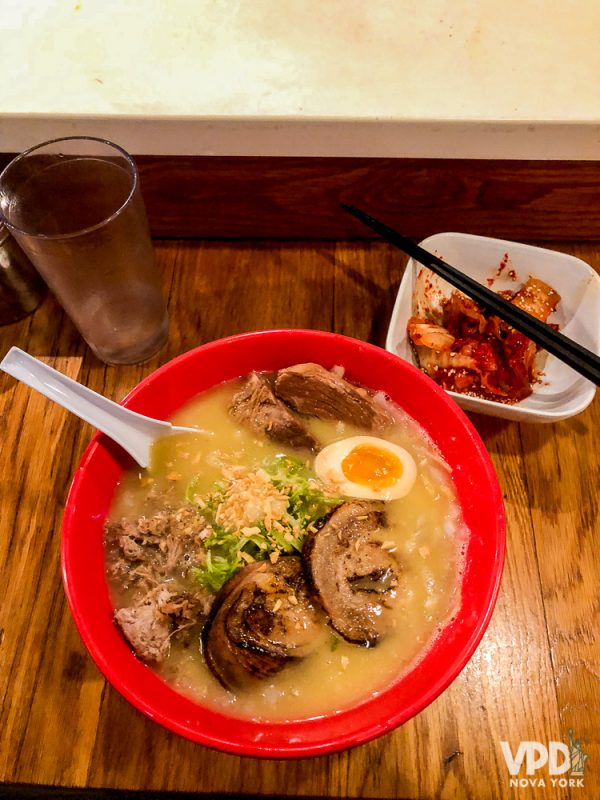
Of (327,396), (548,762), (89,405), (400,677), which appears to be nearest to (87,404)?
(89,405)

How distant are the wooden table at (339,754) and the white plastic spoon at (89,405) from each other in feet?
1.02

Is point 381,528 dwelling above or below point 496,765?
above

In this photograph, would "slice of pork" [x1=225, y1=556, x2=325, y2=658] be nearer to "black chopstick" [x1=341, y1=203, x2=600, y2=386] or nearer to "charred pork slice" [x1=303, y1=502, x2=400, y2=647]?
"charred pork slice" [x1=303, y1=502, x2=400, y2=647]

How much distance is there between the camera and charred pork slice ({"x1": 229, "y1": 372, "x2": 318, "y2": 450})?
137 centimetres

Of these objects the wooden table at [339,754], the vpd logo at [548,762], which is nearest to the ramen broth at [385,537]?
the wooden table at [339,754]

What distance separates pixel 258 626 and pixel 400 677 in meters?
0.27

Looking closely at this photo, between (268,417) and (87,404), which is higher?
(87,404)

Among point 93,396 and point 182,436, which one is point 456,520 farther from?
point 93,396

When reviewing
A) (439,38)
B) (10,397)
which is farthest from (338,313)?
(10,397)

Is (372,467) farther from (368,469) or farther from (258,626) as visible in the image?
(258,626)

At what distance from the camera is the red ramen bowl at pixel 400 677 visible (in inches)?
40.0

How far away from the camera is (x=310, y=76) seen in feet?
4.84

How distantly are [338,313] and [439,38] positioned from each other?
699mm

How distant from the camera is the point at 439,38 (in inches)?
59.4
